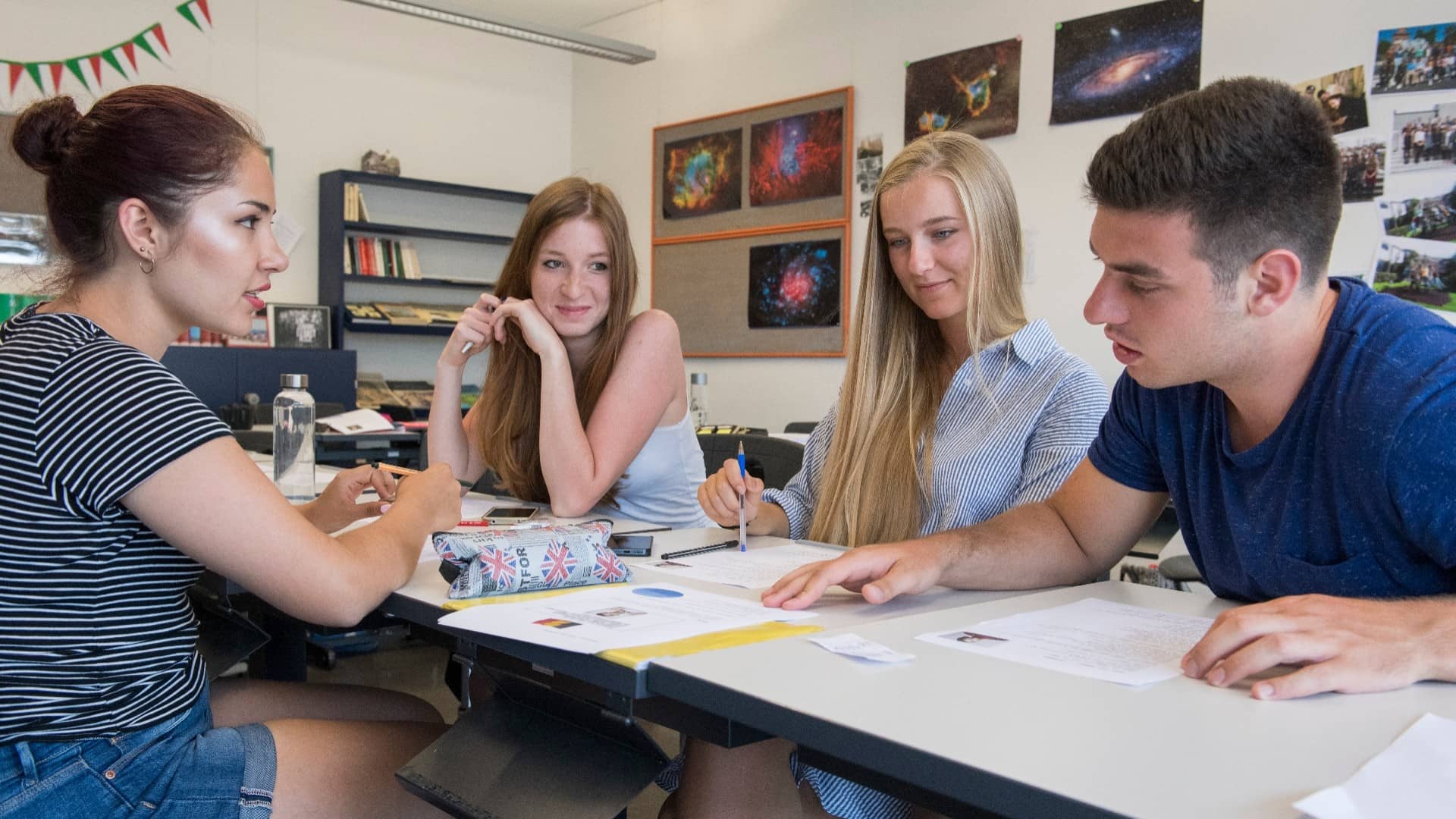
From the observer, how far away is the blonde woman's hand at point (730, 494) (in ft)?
5.71

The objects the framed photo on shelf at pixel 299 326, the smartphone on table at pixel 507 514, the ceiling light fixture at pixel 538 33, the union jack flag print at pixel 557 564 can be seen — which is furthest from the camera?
the framed photo on shelf at pixel 299 326

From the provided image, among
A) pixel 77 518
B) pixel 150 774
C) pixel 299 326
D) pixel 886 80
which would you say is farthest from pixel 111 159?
pixel 299 326

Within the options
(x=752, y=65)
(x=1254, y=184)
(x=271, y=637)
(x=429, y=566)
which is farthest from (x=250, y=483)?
(x=752, y=65)

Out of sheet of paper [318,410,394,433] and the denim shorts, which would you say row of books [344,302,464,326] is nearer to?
sheet of paper [318,410,394,433]

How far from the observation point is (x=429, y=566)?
A: 1479 mm

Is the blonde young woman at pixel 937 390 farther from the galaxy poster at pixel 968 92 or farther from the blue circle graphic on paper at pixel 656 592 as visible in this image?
the galaxy poster at pixel 968 92

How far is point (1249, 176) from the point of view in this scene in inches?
45.1

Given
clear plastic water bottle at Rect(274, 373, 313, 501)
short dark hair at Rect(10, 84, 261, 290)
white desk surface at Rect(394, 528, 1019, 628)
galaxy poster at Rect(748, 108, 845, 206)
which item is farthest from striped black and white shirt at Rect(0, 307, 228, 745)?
galaxy poster at Rect(748, 108, 845, 206)

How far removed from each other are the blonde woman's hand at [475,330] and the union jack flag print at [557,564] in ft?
3.51

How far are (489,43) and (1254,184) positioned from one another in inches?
279

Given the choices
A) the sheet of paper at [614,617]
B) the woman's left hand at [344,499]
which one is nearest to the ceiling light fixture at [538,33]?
the woman's left hand at [344,499]

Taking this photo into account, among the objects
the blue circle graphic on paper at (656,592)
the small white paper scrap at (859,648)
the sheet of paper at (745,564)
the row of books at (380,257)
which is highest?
the row of books at (380,257)

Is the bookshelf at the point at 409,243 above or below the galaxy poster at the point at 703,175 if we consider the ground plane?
below

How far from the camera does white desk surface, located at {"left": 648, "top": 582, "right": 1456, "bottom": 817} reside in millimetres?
696
